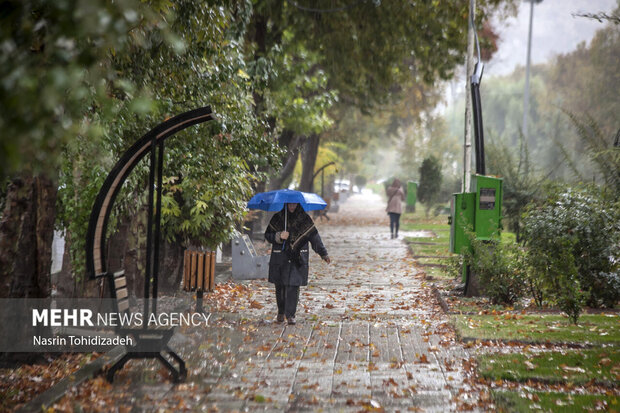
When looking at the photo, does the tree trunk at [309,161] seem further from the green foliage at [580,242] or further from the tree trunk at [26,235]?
the tree trunk at [26,235]

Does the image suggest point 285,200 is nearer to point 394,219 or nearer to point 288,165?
point 288,165

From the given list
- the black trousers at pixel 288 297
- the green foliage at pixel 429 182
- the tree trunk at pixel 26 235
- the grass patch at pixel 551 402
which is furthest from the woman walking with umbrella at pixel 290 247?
the green foliage at pixel 429 182

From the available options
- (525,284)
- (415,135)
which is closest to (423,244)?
(525,284)

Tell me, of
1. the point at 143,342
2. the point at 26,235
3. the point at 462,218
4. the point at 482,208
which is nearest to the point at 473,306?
the point at 462,218

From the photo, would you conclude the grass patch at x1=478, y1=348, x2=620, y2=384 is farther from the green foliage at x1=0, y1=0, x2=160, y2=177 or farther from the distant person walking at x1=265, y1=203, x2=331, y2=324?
the green foliage at x1=0, y1=0, x2=160, y2=177

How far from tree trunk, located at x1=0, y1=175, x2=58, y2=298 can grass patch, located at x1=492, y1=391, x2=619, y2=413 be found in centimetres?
460

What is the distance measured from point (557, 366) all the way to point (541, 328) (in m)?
1.87

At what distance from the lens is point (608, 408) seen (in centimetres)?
562

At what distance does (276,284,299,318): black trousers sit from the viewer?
9539 mm

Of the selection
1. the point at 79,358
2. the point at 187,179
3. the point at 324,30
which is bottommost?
the point at 79,358

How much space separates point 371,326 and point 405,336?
2.65 ft

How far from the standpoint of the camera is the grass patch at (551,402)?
18.4 feet

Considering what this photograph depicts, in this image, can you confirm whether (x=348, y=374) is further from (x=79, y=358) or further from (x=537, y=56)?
(x=537, y=56)

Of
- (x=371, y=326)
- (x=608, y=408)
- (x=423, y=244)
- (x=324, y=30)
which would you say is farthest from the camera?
(x=423, y=244)
